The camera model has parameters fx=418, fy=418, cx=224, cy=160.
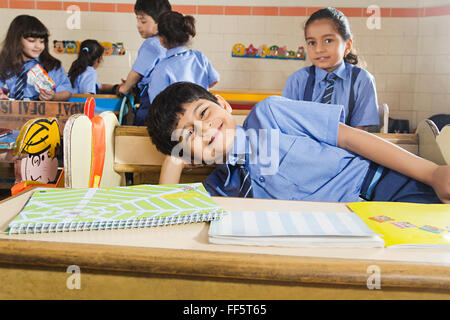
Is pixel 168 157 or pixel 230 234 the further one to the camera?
pixel 168 157

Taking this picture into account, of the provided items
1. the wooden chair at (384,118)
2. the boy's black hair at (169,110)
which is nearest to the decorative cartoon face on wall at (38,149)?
the boy's black hair at (169,110)

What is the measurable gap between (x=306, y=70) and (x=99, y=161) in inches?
51.4

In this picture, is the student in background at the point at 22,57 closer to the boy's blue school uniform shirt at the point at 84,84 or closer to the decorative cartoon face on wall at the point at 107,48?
the boy's blue school uniform shirt at the point at 84,84

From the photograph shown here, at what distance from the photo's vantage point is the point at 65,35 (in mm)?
5730

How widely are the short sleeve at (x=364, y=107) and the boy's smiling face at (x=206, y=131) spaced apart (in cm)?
104

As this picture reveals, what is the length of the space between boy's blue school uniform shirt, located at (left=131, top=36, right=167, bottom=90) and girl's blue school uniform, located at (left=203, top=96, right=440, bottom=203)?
2.04 metres

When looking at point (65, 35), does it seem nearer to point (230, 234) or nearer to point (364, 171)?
point (364, 171)

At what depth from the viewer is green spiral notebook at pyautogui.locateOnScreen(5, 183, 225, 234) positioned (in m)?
0.73

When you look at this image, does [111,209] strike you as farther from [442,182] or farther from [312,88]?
[312,88]

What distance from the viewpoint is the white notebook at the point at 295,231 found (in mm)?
666

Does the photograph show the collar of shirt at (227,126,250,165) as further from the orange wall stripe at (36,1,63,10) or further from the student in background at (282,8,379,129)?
the orange wall stripe at (36,1,63,10)

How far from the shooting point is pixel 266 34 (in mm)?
5648
